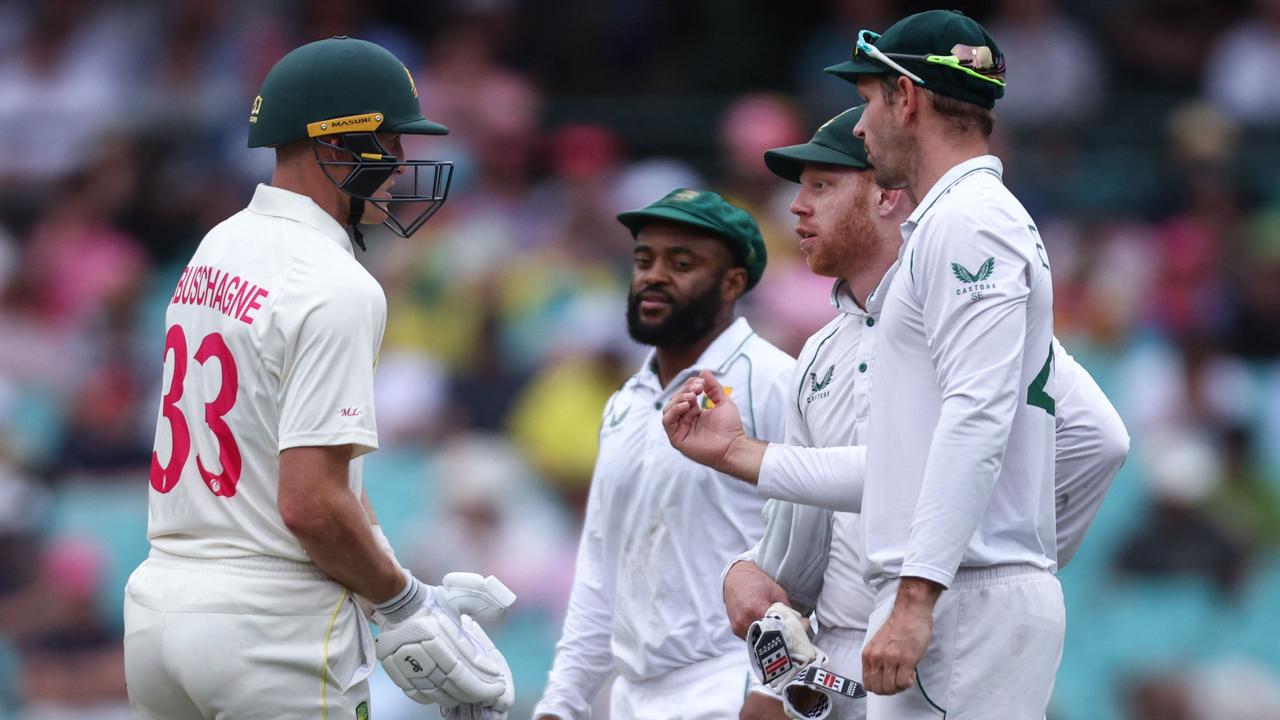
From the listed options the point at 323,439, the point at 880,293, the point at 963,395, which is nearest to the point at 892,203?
the point at 880,293

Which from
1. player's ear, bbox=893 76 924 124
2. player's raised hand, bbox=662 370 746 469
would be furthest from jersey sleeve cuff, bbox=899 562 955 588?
player's ear, bbox=893 76 924 124

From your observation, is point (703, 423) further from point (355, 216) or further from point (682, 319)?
point (682, 319)

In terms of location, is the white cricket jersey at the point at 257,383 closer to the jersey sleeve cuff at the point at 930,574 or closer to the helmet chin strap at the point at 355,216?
the helmet chin strap at the point at 355,216

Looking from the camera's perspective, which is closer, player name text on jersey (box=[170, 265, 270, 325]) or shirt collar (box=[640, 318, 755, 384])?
player name text on jersey (box=[170, 265, 270, 325])

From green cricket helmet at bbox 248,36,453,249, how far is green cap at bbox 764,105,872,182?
107 centimetres

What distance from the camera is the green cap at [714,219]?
5.74 meters

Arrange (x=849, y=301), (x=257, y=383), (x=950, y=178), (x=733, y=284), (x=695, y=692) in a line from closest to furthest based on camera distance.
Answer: (x=950, y=178) → (x=257, y=383) → (x=849, y=301) → (x=695, y=692) → (x=733, y=284)

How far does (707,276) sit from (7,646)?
19.7 ft

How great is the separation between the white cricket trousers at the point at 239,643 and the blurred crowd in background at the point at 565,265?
4740 mm

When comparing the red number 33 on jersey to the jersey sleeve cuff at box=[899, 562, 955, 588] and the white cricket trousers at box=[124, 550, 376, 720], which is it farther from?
the jersey sleeve cuff at box=[899, 562, 955, 588]

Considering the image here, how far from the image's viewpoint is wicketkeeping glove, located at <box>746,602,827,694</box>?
4398 mm

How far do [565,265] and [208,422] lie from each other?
20.5ft

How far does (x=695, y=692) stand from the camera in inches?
213

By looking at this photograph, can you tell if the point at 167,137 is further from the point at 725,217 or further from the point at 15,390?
the point at 725,217
